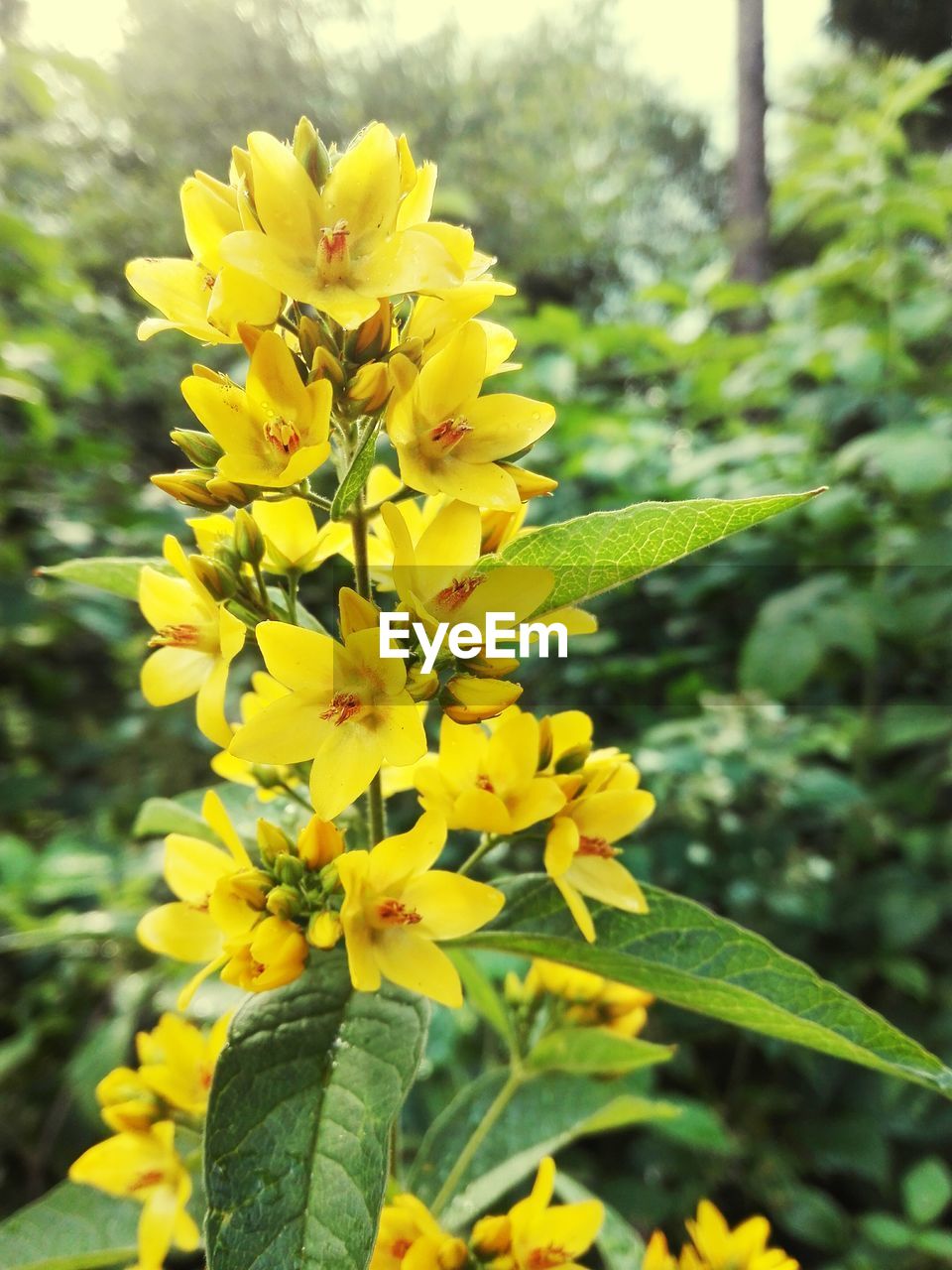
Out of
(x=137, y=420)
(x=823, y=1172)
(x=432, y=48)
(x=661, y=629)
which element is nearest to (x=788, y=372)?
(x=661, y=629)

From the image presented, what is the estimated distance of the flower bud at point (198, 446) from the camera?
503 mm

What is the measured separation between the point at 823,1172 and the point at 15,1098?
1.48 meters

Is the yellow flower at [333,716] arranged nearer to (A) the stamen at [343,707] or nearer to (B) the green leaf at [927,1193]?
(A) the stamen at [343,707]

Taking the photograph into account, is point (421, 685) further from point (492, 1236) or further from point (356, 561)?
point (492, 1236)

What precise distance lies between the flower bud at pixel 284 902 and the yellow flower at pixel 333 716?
64mm

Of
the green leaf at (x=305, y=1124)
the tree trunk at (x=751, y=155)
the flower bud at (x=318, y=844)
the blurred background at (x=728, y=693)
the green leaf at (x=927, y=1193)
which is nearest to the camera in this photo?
the green leaf at (x=305, y=1124)

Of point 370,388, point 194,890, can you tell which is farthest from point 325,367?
point 194,890

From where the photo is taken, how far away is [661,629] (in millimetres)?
2047

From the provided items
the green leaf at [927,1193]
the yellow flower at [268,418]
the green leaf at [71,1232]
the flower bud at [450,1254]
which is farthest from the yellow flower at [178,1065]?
the green leaf at [927,1193]

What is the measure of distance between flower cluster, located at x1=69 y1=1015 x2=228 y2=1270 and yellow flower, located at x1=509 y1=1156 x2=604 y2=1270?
0.76 ft

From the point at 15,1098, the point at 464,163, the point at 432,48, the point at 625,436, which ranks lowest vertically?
the point at 15,1098

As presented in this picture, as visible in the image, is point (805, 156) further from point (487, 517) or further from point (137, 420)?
point (137, 420)

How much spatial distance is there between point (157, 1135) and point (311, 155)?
682 millimetres

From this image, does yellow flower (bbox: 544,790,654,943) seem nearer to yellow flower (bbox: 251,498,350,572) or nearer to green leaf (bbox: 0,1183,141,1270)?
yellow flower (bbox: 251,498,350,572)
